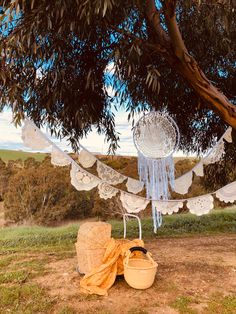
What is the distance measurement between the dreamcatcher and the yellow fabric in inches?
21.7

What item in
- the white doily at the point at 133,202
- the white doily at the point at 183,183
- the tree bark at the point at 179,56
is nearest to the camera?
the tree bark at the point at 179,56

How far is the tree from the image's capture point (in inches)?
117

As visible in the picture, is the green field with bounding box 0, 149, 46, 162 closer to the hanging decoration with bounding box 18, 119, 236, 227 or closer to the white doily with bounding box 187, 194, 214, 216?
the hanging decoration with bounding box 18, 119, 236, 227

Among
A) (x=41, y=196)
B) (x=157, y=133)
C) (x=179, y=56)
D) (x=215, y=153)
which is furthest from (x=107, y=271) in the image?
(x=41, y=196)

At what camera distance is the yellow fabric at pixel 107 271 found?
2.99m

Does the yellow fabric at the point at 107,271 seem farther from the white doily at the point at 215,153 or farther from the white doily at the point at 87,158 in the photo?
the white doily at the point at 215,153

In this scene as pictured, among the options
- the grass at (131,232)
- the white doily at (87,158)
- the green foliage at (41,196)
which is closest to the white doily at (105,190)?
the white doily at (87,158)

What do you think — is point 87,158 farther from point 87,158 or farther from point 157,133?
point 157,133

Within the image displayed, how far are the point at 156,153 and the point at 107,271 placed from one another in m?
1.41

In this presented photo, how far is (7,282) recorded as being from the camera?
333 centimetres

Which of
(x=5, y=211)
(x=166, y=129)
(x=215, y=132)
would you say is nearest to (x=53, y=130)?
(x=166, y=129)

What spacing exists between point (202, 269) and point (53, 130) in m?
2.59

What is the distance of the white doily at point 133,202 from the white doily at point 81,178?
33 cm

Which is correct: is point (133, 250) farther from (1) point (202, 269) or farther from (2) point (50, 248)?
(2) point (50, 248)
